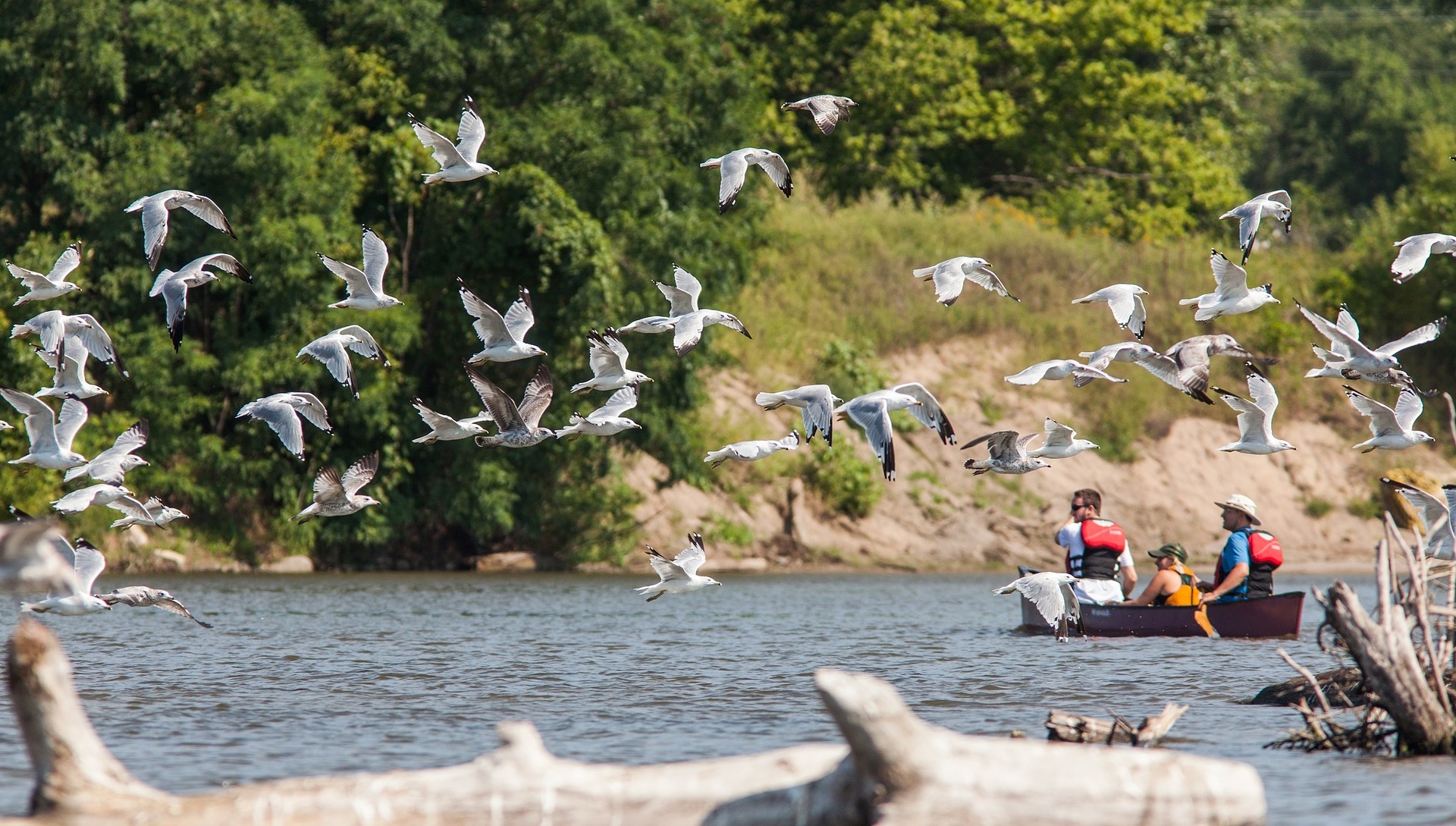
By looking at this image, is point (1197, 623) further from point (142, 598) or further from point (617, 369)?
point (142, 598)

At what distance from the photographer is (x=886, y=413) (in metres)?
14.8

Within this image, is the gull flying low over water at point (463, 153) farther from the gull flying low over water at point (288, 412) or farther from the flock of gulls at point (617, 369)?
the gull flying low over water at point (288, 412)

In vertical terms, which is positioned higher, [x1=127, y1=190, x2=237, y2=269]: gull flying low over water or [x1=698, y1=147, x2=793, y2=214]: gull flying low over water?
[x1=698, y1=147, x2=793, y2=214]: gull flying low over water

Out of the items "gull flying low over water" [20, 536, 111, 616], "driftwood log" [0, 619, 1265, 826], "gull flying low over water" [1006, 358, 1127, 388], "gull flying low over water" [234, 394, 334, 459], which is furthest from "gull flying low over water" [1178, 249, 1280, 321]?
"gull flying low over water" [20, 536, 111, 616]

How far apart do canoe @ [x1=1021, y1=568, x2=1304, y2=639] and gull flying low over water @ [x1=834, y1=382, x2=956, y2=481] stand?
439 centimetres

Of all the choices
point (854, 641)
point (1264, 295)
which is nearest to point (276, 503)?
point (854, 641)

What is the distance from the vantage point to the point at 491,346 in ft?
54.6

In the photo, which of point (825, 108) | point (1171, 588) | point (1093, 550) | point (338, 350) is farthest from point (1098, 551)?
point (338, 350)

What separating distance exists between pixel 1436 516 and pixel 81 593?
11.4m

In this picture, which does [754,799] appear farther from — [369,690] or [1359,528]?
[1359,528]

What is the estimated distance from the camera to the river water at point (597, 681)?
36.6 ft

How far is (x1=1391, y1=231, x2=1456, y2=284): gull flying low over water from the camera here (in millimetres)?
15102

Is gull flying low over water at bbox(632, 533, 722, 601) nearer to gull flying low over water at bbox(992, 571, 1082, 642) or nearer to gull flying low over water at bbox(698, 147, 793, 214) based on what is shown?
gull flying low over water at bbox(992, 571, 1082, 642)

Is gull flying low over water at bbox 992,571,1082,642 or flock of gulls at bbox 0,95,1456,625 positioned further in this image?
gull flying low over water at bbox 992,571,1082,642
